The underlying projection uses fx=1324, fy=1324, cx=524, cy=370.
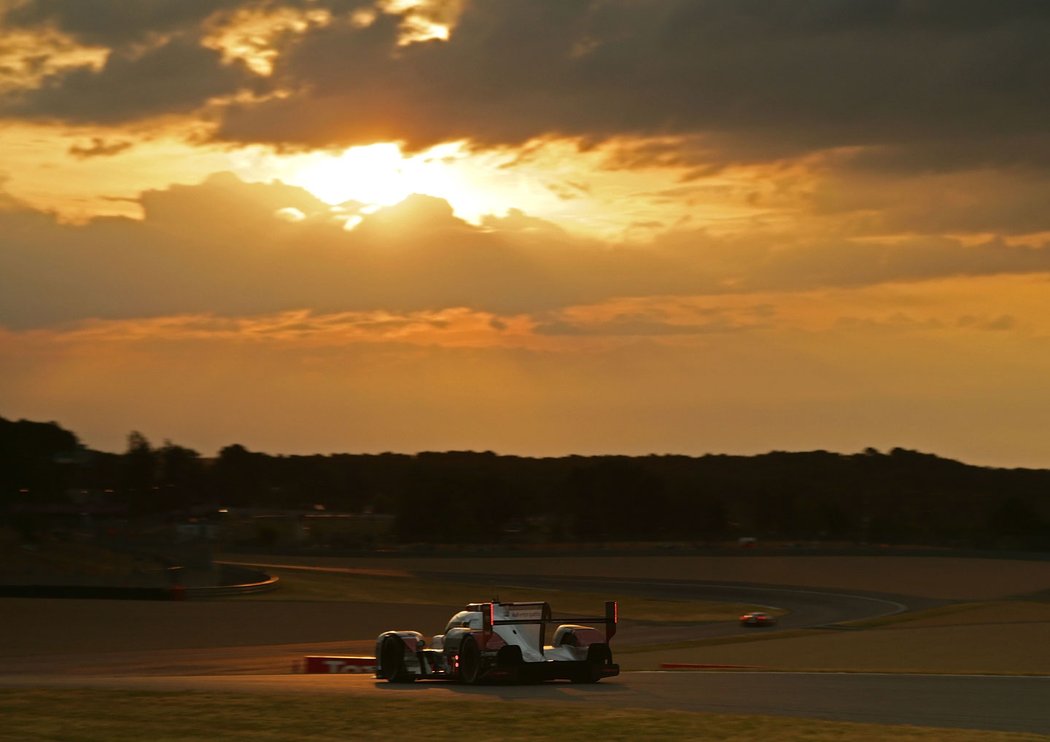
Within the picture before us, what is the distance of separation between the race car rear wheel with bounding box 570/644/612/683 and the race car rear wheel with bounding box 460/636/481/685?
1.55 metres

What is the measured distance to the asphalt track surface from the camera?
1761 centimetres

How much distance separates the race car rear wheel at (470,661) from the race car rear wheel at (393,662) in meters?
1.49

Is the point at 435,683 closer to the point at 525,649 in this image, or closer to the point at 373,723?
the point at 525,649

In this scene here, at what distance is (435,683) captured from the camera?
22828mm

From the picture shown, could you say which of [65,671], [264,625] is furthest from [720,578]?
[65,671]

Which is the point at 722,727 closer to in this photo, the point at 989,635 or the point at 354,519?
the point at 989,635

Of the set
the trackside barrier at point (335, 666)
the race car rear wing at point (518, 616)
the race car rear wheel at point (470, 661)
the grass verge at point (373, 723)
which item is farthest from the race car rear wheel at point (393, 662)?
the trackside barrier at point (335, 666)

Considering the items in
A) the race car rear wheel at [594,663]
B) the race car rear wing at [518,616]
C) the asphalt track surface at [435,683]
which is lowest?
the asphalt track surface at [435,683]

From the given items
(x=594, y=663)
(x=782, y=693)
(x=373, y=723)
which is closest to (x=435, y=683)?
(x=594, y=663)

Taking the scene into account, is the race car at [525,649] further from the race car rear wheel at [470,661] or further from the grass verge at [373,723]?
the grass verge at [373,723]

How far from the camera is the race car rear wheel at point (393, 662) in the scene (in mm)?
22953

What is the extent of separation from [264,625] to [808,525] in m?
97.9

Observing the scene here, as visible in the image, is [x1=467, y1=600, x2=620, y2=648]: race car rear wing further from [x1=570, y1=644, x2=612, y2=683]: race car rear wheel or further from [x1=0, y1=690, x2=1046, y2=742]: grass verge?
[x1=0, y1=690, x2=1046, y2=742]: grass verge

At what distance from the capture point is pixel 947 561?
88.8m
